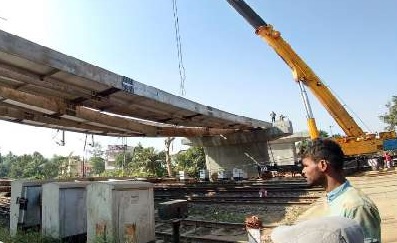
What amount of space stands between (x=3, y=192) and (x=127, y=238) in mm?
19288

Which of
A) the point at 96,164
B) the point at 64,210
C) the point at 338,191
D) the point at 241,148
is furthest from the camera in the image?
the point at 96,164

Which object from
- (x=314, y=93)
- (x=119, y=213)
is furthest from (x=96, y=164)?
(x=119, y=213)

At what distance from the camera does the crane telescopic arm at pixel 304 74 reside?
19.3 m

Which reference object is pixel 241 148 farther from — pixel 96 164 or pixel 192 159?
pixel 96 164

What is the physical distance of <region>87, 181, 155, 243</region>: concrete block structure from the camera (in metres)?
7.65

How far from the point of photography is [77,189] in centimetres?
927

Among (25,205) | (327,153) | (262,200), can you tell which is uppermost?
(327,153)

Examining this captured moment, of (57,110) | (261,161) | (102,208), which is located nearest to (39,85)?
(57,110)

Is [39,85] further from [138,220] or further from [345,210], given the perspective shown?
[345,210]

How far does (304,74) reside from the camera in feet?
66.5

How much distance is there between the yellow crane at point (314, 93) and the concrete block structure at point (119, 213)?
13.2 meters

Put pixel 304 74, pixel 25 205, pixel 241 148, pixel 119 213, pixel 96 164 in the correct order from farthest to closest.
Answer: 1. pixel 96 164
2. pixel 241 148
3. pixel 304 74
4. pixel 25 205
5. pixel 119 213

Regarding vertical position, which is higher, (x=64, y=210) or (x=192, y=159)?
(x=192, y=159)

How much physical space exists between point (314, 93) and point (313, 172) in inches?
758
